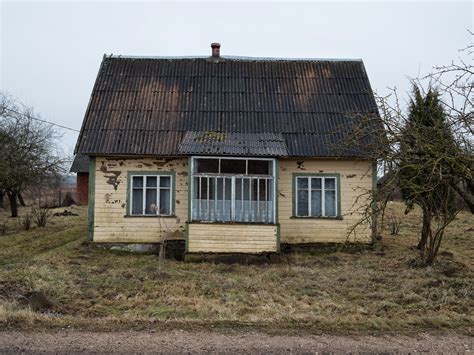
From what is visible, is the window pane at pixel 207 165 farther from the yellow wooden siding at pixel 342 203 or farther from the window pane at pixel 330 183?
the window pane at pixel 330 183

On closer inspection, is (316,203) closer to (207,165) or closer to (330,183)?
(330,183)

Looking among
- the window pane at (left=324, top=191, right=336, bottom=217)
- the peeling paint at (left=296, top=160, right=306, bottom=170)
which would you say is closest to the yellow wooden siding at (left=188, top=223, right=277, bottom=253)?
the window pane at (left=324, top=191, right=336, bottom=217)

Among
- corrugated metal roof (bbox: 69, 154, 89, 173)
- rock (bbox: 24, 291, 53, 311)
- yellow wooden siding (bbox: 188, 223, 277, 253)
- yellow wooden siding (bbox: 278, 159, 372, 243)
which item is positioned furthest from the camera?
corrugated metal roof (bbox: 69, 154, 89, 173)

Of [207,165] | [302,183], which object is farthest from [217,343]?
[302,183]

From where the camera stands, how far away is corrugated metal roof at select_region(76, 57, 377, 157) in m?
13.7

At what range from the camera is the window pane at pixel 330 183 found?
545 inches

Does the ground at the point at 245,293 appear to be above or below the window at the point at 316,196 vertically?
below

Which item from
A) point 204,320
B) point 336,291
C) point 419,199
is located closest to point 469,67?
point 419,199

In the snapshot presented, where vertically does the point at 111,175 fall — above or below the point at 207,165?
below

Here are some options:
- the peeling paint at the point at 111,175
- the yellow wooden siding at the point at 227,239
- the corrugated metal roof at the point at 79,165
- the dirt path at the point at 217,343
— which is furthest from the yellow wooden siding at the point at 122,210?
the corrugated metal roof at the point at 79,165

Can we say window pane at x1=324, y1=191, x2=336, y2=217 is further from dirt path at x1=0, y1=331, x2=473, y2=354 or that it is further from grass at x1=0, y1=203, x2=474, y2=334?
dirt path at x1=0, y1=331, x2=473, y2=354

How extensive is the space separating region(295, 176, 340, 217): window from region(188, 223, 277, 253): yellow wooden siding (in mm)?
1781

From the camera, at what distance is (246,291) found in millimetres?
8766

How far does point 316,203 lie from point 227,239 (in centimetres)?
298
